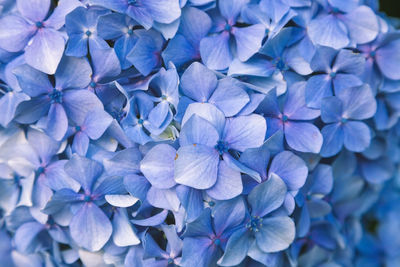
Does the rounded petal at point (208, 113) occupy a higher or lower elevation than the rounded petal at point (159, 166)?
higher

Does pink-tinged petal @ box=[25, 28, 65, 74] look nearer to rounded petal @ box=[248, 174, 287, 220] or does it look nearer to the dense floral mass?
the dense floral mass

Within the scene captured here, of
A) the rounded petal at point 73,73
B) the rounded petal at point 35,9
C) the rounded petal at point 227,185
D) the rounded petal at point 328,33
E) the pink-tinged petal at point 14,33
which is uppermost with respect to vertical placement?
the rounded petal at point 35,9

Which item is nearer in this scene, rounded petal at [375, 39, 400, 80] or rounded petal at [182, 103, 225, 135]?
rounded petal at [182, 103, 225, 135]

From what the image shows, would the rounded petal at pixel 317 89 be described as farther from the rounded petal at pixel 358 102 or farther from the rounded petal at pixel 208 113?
the rounded petal at pixel 208 113

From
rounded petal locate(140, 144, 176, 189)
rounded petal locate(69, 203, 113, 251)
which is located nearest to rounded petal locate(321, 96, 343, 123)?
rounded petal locate(140, 144, 176, 189)

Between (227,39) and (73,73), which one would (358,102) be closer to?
(227,39)

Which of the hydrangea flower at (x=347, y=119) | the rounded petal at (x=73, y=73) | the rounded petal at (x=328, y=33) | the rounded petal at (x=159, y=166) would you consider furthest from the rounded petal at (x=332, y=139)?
the rounded petal at (x=73, y=73)

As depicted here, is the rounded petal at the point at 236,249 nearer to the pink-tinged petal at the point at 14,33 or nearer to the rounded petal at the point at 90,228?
the rounded petal at the point at 90,228

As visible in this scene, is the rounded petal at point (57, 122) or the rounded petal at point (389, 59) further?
the rounded petal at point (389, 59)
